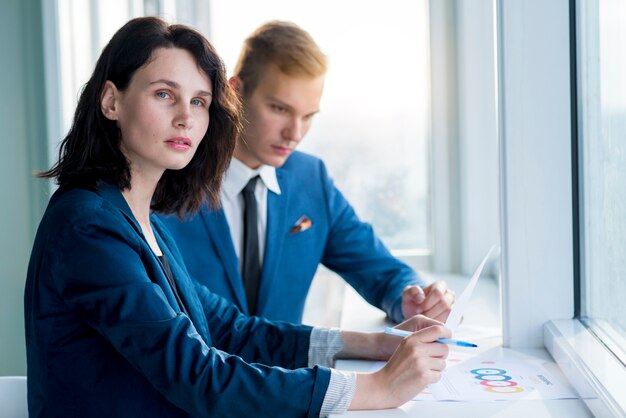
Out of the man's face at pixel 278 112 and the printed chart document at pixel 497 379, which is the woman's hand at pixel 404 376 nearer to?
the printed chart document at pixel 497 379

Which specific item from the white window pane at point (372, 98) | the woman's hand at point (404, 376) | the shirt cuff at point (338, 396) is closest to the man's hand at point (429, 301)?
the woman's hand at point (404, 376)

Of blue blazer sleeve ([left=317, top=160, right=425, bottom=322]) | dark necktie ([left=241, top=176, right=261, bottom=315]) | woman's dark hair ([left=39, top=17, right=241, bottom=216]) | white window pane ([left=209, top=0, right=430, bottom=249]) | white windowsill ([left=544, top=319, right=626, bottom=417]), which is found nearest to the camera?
white windowsill ([left=544, top=319, right=626, bottom=417])

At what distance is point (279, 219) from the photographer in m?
2.01

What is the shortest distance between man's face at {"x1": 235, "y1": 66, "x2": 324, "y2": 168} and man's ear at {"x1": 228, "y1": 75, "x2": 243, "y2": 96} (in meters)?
0.05

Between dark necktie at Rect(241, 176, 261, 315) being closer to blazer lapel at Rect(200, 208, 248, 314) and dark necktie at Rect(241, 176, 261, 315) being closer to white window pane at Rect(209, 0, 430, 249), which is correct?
blazer lapel at Rect(200, 208, 248, 314)

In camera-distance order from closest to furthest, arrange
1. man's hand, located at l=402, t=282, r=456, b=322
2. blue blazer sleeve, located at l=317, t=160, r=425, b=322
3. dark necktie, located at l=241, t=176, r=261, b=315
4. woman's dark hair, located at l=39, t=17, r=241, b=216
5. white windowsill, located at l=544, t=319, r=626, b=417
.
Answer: white windowsill, located at l=544, t=319, r=626, b=417, woman's dark hair, located at l=39, t=17, r=241, b=216, man's hand, located at l=402, t=282, r=456, b=322, blue blazer sleeve, located at l=317, t=160, r=425, b=322, dark necktie, located at l=241, t=176, r=261, b=315

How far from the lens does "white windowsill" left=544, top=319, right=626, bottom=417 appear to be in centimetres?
101

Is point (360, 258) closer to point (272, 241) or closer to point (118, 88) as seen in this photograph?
point (272, 241)

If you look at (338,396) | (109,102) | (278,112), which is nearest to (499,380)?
(338,396)

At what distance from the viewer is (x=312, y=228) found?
2.06 meters

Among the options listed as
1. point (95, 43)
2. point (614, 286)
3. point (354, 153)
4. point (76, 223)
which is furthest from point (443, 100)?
point (76, 223)

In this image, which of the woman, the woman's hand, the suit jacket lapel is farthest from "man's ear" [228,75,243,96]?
the woman's hand

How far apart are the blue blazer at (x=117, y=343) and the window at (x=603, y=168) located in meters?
0.51

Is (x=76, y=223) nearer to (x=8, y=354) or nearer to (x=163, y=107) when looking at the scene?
(x=163, y=107)
